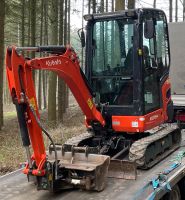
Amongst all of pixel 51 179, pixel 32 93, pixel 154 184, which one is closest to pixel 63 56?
pixel 32 93

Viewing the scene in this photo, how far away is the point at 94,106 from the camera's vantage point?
7359mm

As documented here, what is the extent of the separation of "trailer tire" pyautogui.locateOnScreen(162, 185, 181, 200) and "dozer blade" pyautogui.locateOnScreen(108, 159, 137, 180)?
0.59 m

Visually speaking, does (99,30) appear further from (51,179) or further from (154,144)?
(51,179)

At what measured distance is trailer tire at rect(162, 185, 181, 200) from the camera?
21.2ft

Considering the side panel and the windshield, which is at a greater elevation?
the windshield

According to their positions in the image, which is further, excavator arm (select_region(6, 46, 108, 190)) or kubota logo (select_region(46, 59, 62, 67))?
kubota logo (select_region(46, 59, 62, 67))

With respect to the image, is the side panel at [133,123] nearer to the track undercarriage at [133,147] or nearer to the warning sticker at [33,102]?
the track undercarriage at [133,147]

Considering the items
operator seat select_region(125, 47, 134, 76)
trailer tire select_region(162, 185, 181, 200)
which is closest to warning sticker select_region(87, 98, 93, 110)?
operator seat select_region(125, 47, 134, 76)

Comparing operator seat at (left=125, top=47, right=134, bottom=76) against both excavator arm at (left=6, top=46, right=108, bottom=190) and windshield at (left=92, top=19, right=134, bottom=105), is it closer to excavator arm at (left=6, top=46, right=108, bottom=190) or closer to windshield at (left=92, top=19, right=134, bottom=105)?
windshield at (left=92, top=19, right=134, bottom=105)

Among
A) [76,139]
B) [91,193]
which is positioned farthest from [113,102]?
[91,193]

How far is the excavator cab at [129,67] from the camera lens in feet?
24.3

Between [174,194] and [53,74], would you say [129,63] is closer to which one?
[174,194]

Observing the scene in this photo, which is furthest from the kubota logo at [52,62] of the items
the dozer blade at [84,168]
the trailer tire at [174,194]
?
the trailer tire at [174,194]

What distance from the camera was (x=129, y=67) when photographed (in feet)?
24.8
